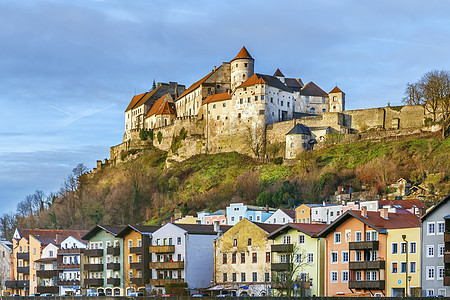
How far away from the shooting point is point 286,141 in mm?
146625

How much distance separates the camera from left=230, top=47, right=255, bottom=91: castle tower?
16412 centimetres

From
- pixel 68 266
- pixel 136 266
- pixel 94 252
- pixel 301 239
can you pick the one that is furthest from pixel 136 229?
pixel 301 239

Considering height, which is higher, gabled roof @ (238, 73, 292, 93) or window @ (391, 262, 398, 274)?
gabled roof @ (238, 73, 292, 93)

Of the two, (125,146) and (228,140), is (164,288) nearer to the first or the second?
(228,140)

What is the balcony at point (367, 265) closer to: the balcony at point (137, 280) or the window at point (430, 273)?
the window at point (430, 273)

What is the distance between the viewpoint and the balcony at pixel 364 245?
69188 mm

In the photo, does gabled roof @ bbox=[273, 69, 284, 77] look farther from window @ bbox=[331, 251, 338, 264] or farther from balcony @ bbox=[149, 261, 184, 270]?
window @ bbox=[331, 251, 338, 264]

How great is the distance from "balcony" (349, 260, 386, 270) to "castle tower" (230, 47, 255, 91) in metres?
96.4

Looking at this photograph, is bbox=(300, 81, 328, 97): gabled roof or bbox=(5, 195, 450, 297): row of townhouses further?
bbox=(300, 81, 328, 97): gabled roof

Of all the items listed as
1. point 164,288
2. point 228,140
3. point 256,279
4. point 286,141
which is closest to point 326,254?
point 256,279

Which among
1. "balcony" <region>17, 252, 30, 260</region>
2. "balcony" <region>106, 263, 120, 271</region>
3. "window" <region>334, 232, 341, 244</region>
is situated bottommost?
"balcony" <region>106, 263, 120, 271</region>

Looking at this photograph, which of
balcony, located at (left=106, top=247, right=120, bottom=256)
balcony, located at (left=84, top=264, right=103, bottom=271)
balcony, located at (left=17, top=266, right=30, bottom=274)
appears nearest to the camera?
balcony, located at (left=106, top=247, right=120, bottom=256)

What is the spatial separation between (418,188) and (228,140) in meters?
46.3

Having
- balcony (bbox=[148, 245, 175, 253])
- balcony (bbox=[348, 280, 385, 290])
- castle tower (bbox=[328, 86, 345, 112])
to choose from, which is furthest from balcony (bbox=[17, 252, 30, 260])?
castle tower (bbox=[328, 86, 345, 112])
